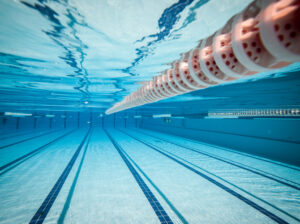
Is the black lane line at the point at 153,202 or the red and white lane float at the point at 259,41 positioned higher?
the red and white lane float at the point at 259,41

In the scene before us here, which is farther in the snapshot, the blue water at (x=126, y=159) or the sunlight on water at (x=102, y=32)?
the blue water at (x=126, y=159)

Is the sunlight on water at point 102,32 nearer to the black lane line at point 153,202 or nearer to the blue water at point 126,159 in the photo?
the blue water at point 126,159

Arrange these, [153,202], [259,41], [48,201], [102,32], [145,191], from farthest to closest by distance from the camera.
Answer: [145,191] → [153,202] → [48,201] → [102,32] → [259,41]

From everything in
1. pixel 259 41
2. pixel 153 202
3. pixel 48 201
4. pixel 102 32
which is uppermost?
pixel 102 32

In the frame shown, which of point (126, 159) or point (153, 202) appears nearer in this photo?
point (153, 202)

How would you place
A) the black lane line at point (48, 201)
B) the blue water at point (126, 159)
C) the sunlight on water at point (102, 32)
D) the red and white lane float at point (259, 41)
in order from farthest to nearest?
the black lane line at point (48, 201), the blue water at point (126, 159), the sunlight on water at point (102, 32), the red and white lane float at point (259, 41)

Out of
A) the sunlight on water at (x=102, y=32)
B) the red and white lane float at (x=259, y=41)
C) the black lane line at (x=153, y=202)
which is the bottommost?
the black lane line at (x=153, y=202)

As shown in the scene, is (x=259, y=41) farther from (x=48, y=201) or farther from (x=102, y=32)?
(x=48, y=201)

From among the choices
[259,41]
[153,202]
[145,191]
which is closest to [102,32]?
[259,41]

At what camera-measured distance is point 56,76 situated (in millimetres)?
5117

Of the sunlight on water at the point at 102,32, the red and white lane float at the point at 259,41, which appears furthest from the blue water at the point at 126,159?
the red and white lane float at the point at 259,41

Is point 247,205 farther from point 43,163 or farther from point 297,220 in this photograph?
point 43,163

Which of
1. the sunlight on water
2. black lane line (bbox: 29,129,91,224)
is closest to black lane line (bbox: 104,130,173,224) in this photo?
black lane line (bbox: 29,129,91,224)

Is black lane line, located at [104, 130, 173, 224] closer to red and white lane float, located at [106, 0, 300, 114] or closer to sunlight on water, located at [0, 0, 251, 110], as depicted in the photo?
red and white lane float, located at [106, 0, 300, 114]
